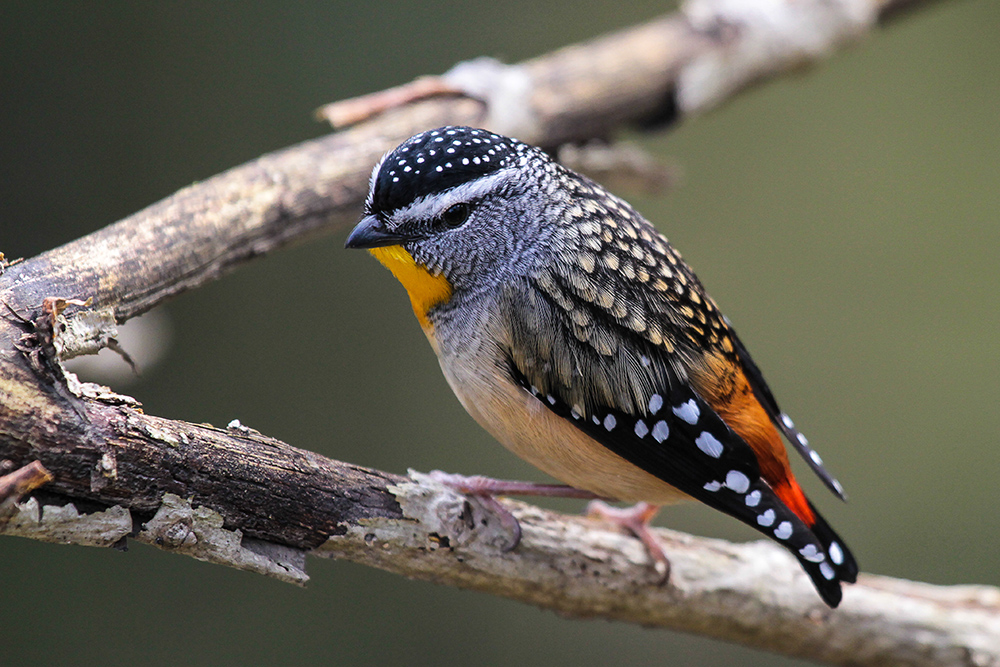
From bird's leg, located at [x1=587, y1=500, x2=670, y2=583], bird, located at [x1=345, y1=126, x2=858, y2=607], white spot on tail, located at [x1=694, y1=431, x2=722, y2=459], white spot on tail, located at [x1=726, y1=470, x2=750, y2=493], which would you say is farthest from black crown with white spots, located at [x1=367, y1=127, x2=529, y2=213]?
bird's leg, located at [x1=587, y1=500, x2=670, y2=583]

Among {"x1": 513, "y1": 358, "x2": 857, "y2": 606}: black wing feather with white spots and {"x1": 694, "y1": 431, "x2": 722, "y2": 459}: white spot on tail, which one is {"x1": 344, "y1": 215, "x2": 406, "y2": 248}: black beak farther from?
{"x1": 694, "y1": 431, "x2": 722, "y2": 459}: white spot on tail

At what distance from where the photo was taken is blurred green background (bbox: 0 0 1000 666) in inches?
150

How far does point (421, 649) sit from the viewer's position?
173 inches

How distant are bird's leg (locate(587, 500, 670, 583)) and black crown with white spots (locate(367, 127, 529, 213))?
3.89 ft

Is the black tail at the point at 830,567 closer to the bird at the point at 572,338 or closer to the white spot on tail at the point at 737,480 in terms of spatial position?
the bird at the point at 572,338

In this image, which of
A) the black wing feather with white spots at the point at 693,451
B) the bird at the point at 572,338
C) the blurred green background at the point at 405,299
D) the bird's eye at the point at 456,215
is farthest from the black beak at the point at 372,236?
the blurred green background at the point at 405,299

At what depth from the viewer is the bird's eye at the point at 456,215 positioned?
2.14 metres

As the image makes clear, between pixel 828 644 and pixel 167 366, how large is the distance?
3.13m

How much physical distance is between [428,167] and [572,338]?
57cm

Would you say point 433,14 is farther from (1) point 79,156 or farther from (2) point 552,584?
(2) point 552,584

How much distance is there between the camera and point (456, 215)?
2.17 metres

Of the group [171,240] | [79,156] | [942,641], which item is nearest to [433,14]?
[79,156]

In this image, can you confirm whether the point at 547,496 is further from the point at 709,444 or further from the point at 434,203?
the point at 434,203

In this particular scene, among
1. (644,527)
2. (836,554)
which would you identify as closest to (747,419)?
(836,554)
